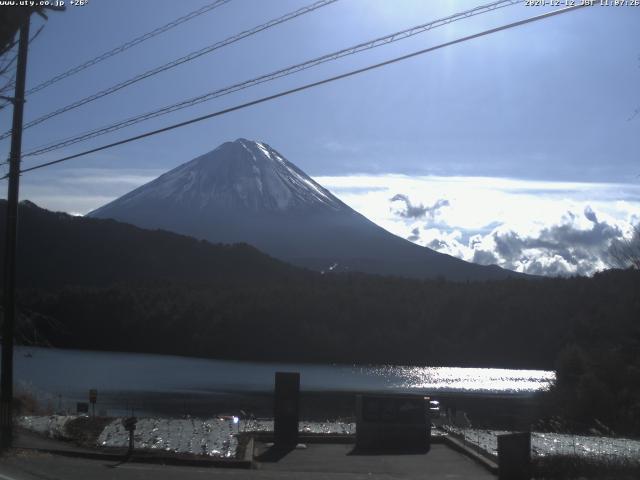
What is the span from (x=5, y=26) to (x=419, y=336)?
315 ft

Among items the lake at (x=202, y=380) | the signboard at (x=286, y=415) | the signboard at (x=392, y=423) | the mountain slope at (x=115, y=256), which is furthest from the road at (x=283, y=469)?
the mountain slope at (x=115, y=256)

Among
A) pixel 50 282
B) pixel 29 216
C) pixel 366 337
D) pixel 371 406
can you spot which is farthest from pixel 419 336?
pixel 371 406

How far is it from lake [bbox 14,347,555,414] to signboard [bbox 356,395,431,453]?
78.7 feet

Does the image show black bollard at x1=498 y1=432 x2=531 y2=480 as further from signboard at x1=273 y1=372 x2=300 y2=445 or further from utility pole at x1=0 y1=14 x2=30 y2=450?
utility pole at x1=0 y1=14 x2=30 y2=450

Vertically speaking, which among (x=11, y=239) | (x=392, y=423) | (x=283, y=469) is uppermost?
(x=11, y=239)

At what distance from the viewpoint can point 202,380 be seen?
Answer: 68.1 metres

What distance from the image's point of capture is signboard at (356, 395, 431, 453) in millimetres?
18672

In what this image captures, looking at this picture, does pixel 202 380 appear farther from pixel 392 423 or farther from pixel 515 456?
pixel 515 456

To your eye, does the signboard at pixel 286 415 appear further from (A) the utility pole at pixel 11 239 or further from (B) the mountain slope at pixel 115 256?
(B) the mountain slope at pixel 115 256

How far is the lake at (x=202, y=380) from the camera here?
50438 mm

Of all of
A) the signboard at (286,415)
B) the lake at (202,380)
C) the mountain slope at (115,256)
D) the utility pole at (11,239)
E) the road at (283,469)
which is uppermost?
the mountain slope at (115,256)

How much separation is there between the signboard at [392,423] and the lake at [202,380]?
78.7 feet

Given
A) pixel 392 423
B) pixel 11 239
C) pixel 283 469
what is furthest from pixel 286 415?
pixel 11 239

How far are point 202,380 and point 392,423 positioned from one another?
5089 centimetres
